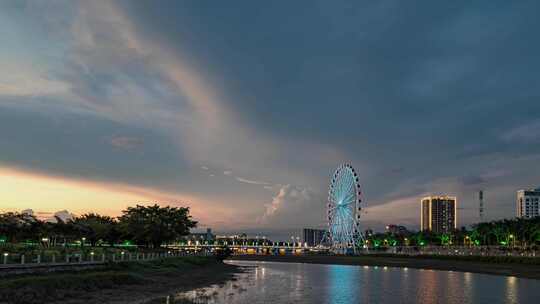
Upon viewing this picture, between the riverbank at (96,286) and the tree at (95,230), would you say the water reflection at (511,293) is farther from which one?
the tree at (95,230)

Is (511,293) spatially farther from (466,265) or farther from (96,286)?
(466,265)

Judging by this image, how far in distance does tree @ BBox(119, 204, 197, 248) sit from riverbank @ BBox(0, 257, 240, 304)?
5035cm

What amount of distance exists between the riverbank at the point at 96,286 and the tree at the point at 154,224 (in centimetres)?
5035

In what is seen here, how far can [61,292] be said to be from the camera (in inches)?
1650

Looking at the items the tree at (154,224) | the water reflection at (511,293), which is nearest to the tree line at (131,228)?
the tree at (154,224)

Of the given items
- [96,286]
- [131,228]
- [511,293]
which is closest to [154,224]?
[131,228]

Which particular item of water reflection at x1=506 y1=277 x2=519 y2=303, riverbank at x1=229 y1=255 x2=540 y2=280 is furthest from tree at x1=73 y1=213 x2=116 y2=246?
water reflection at x1=506 y1=277 x2=519 y2=303

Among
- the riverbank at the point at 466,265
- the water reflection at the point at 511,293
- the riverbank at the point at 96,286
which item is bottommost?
the riverbank at the point at 466,265

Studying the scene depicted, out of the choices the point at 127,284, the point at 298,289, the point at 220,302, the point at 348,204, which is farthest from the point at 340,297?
the point at 348,204

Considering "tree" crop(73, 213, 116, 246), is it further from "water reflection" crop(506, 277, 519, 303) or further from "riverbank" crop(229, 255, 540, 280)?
"water reflection" crop(506, 277, 519, 303)

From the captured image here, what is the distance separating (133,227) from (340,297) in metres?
72.0

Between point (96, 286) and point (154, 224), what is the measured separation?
237 ft

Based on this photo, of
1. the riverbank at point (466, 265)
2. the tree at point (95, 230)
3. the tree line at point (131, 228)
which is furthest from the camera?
the tree at point (95, 230)

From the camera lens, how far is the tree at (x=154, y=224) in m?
120
